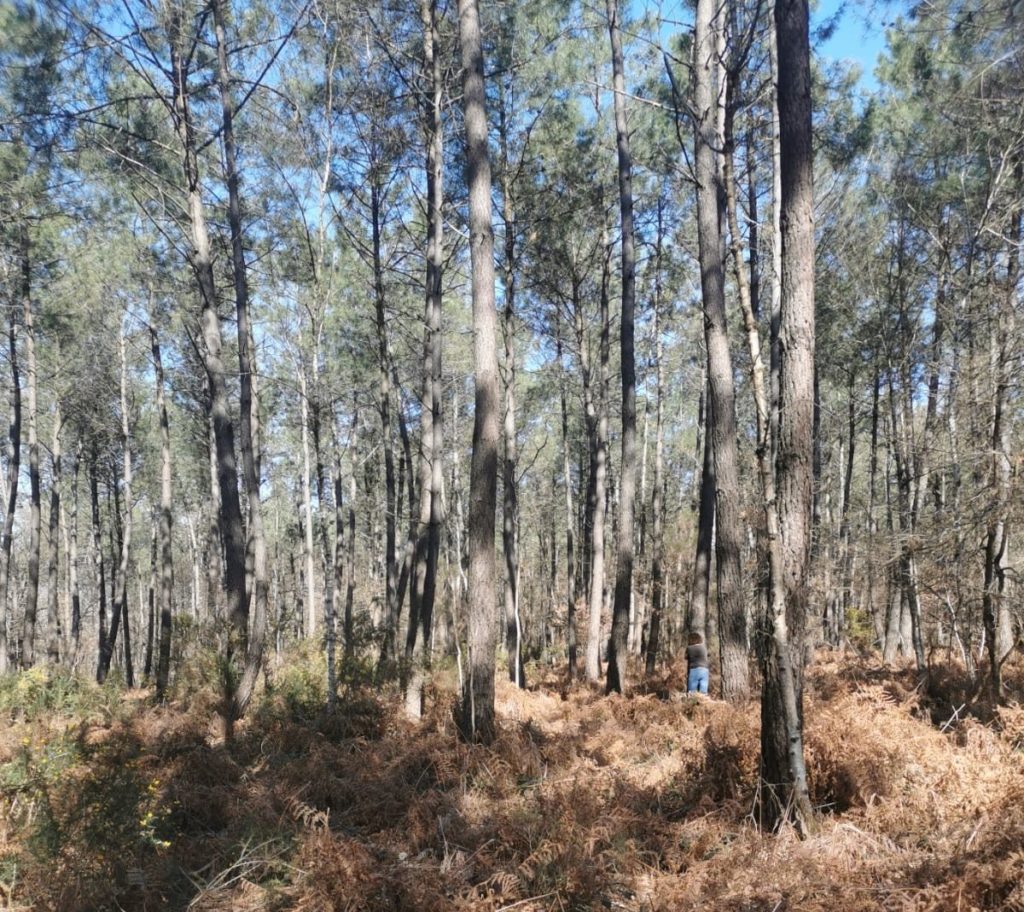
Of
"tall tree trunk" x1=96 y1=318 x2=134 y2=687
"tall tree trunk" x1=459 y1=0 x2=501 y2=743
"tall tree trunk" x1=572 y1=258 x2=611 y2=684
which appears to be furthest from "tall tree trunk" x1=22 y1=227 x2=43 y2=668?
"tall tree trunk" x1=459 y1=0 x2=501 y2=743

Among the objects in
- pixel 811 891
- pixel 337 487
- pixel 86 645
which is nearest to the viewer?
pixel 811 891

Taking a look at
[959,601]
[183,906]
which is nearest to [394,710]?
[183,906]

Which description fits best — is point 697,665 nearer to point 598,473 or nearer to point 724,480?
point 724,480

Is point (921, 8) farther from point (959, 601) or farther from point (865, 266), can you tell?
point (865, 266)

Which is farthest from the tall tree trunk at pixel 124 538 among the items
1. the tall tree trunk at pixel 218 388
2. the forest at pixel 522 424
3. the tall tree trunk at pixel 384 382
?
the tall tree trunk at pixel 218 388

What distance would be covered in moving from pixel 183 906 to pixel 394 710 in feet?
13.0

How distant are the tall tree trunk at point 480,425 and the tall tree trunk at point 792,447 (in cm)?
287

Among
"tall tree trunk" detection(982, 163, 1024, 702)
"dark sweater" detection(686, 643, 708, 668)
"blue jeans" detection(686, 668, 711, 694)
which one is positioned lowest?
"blue jeans" detection(686, 668, 711, 694)

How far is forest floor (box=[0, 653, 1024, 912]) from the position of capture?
3.37 meters

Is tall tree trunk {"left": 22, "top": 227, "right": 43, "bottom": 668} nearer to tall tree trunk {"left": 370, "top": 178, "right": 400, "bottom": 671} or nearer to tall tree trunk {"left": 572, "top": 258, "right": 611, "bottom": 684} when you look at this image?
tall tree trunk {"left": 370, "top": 178, "right": 400, "bottom": 671}

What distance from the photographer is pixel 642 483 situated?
2059 centimetres

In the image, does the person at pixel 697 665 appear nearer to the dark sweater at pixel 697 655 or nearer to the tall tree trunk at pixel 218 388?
the dark sweater at pixel 697 655

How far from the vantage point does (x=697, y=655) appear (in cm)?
827

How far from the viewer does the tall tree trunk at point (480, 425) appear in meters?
6.19
